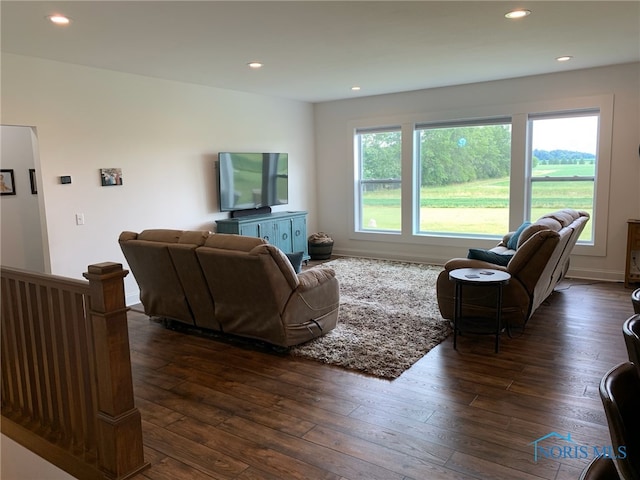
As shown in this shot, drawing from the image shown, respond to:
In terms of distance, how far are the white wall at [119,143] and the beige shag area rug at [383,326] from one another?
8.28ft

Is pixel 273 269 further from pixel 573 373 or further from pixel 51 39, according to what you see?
pixel 51 39

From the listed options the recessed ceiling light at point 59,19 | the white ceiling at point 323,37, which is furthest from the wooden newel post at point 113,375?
the recessed ceiling light at point 59,19

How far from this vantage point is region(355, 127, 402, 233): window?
25.5ft

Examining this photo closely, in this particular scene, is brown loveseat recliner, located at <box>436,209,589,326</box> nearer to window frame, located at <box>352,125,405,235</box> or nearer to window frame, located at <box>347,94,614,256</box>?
window frame, located at <box>347,94,614,256</box>

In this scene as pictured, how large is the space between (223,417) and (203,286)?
140 cm

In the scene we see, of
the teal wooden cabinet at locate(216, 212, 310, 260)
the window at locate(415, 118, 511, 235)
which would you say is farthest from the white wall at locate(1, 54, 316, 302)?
the window at locate(415, 118, 511, 235)

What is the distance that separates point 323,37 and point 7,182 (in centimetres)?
419

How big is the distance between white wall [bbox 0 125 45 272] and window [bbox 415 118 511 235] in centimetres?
540

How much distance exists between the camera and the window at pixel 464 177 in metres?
6.83

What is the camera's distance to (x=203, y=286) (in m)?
4.05

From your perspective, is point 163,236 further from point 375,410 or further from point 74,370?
point 375,410

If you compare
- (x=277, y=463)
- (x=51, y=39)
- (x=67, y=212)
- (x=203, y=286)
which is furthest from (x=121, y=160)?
(x=277, y=463)

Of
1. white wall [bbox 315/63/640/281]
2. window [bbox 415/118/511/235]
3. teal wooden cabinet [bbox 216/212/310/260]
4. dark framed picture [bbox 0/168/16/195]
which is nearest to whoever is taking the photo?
dark framed picture [bbox 0/168/16/195]

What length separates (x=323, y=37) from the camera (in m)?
4.15
